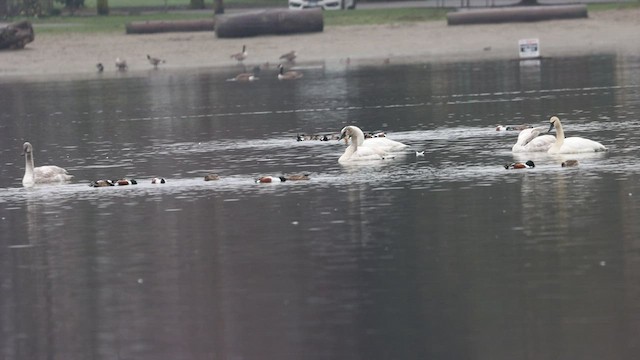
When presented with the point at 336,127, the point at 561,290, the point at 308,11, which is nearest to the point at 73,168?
the point at 336,127

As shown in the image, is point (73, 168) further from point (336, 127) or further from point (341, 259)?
point (341, 259)

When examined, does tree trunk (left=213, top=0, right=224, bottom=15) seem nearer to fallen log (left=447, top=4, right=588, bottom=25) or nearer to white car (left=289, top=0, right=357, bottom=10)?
white car (left=289, top=0, right=357, bottom=10)

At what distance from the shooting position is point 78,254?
910 inches

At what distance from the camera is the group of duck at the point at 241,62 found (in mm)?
59938

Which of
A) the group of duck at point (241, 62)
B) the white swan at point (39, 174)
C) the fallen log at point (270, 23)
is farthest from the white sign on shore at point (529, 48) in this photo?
the white swan at point (39, 174)

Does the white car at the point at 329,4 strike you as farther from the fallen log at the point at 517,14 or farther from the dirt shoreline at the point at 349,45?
→ the fallen log at the point at 517,14

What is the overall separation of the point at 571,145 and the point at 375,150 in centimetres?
401

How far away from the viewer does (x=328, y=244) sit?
2248 cm

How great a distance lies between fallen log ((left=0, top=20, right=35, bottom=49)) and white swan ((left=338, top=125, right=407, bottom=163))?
132 feet

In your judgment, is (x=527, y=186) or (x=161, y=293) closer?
(x=161, y=293)

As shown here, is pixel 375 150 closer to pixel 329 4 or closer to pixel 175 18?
pixel 175 18

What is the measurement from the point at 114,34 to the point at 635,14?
22.9m

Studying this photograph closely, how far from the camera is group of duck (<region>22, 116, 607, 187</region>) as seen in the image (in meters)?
30.6

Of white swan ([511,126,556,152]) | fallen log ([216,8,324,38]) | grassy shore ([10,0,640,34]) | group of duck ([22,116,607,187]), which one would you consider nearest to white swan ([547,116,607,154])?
group of duck ([22,116,607,187])
